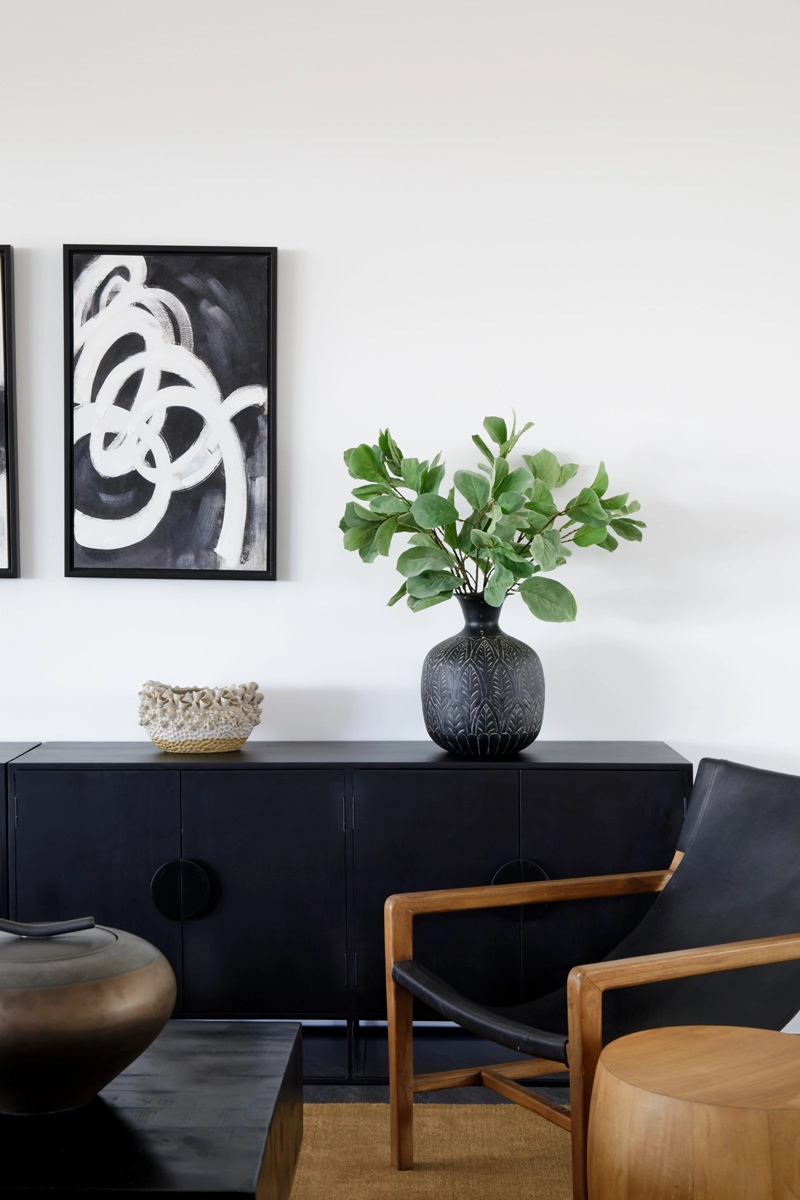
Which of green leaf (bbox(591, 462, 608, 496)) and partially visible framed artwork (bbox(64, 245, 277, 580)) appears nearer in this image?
green leaf (bbox(591, 462, 608, 496))

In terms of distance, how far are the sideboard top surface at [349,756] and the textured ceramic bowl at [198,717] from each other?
30mm

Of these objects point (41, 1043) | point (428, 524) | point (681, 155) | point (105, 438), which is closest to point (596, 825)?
point (428, 524)

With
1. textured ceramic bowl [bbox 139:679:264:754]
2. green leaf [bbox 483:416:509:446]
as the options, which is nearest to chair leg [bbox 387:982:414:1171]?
textured ceramic bowl [bbox 139:679:264:754]

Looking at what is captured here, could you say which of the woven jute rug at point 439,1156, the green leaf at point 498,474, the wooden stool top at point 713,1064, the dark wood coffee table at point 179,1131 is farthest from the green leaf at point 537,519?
the woven jute rug at point 439,1156

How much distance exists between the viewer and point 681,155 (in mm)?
2764

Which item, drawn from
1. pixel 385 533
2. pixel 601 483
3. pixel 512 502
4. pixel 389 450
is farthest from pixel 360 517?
pixel 601 483

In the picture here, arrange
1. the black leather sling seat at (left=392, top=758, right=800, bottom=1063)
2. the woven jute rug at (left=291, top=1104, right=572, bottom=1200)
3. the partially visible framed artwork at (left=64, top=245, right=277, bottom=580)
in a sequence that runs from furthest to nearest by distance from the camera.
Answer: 1. the partially visible framed artwork at (left=64, top=245, right=277, bottom=580)
2. the woven jute rug at (left=291, top=1104, right=572, bottom=1200)
3. the black leather sling seat at (left=392, top=758, right=800, bottom=1063)

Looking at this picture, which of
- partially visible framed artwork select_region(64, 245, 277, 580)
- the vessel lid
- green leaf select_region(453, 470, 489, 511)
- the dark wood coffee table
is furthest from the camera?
partially visible framed artwork select_region(64, 245, 277, 580)

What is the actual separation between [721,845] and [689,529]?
987 mm

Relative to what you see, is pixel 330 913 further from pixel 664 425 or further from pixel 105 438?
pixel 664 425

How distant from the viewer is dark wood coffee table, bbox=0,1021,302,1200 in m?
1.30

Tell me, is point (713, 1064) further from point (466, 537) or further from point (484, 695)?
point (466, 537)

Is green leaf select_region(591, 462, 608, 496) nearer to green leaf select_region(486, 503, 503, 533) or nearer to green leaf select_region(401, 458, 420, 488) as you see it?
green leaf select_region(486, 503, 503, 533)

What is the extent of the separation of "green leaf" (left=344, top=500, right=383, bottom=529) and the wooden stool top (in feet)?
4.44
